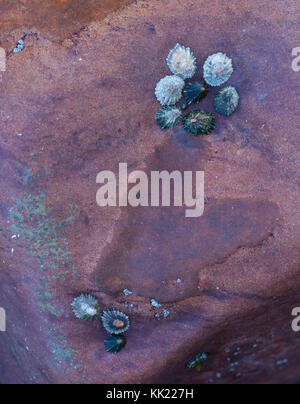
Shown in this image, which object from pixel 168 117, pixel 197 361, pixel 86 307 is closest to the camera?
pixel 168 117

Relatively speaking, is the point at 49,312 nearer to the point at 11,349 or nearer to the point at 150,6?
the point at 11,349
